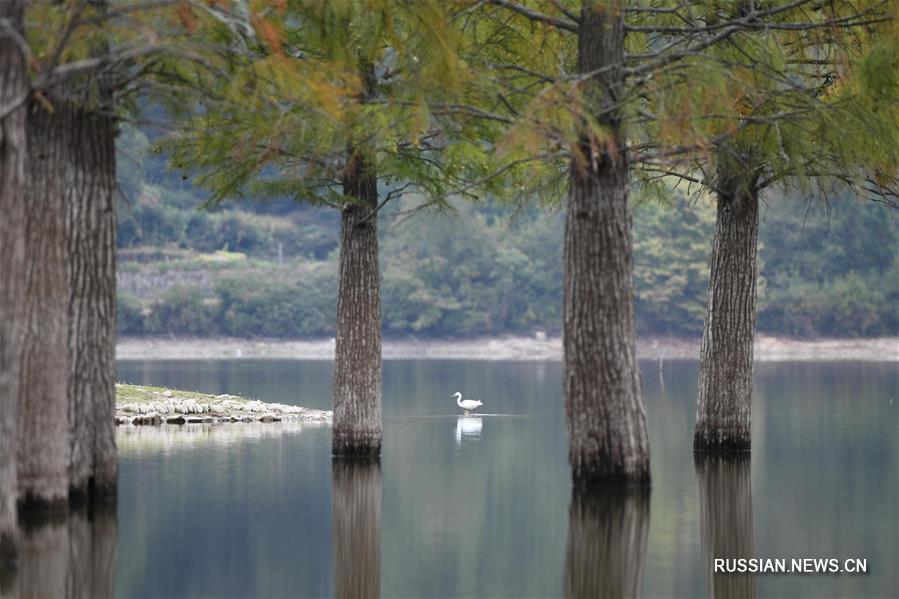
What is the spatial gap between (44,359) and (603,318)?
5.05 metres

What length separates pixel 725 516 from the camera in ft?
43.0

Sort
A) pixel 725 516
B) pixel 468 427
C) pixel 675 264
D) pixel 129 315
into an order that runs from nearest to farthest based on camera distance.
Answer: pixel 725 516 < pixel 468 427 < pixel 675 264 < pixel 129 315

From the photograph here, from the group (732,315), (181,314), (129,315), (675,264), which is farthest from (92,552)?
(181,314)

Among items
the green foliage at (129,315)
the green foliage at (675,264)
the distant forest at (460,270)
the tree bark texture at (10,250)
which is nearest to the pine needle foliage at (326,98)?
the tree bark texture at (10,250)

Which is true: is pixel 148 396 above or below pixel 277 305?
below

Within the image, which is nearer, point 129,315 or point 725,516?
point 725,516

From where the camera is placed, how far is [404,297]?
82.6 metres

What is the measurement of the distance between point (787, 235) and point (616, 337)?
6451 centimetres

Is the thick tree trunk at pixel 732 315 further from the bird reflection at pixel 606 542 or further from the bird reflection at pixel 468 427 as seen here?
the bird reflection at pixel 468 427

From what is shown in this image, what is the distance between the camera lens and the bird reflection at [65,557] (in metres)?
9.45

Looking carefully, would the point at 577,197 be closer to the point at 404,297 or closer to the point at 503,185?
the point at 503,185

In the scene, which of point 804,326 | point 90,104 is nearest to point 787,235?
point 804,326

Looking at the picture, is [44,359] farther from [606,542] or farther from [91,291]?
[606,542]

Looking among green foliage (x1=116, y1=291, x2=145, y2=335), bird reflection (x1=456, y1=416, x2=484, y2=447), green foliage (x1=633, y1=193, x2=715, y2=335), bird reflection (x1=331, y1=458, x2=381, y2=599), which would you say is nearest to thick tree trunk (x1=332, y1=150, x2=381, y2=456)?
bird reflection (x1=331, y1=458, x2=381, y2=599)
